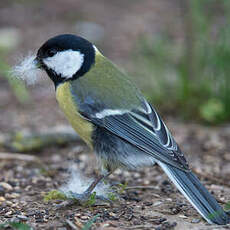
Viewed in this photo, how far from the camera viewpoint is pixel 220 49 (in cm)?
466

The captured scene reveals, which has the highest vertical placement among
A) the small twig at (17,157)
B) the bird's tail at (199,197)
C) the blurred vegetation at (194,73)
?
the blurred vegetation at (194,73)

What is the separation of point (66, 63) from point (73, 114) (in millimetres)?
370

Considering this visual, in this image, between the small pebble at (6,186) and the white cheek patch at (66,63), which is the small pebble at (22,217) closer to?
the small pebble at (6,186)

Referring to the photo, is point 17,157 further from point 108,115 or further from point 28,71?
point 108,115

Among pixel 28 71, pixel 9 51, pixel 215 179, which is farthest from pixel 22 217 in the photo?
pixel 9 51

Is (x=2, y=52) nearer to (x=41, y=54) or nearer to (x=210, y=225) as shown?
(x=41, y=54)

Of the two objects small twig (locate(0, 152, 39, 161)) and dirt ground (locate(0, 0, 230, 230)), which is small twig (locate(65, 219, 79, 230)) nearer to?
dirt ground (locate(0, 0, 230, 230))

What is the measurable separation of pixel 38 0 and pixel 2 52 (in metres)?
2.28

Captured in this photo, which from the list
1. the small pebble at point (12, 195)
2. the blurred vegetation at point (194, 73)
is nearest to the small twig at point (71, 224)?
the small pebble at point (12, 195)

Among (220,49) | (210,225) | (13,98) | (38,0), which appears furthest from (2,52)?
(210,225)

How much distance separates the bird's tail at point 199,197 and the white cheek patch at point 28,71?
3.96 feet

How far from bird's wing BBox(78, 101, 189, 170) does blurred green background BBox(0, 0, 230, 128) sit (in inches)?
36.0

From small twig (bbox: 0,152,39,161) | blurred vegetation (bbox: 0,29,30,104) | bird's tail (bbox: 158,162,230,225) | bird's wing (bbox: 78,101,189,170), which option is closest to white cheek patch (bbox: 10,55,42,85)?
bird's wing (bbox: 78,101,189,170)

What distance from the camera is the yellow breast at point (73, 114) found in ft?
10.4
